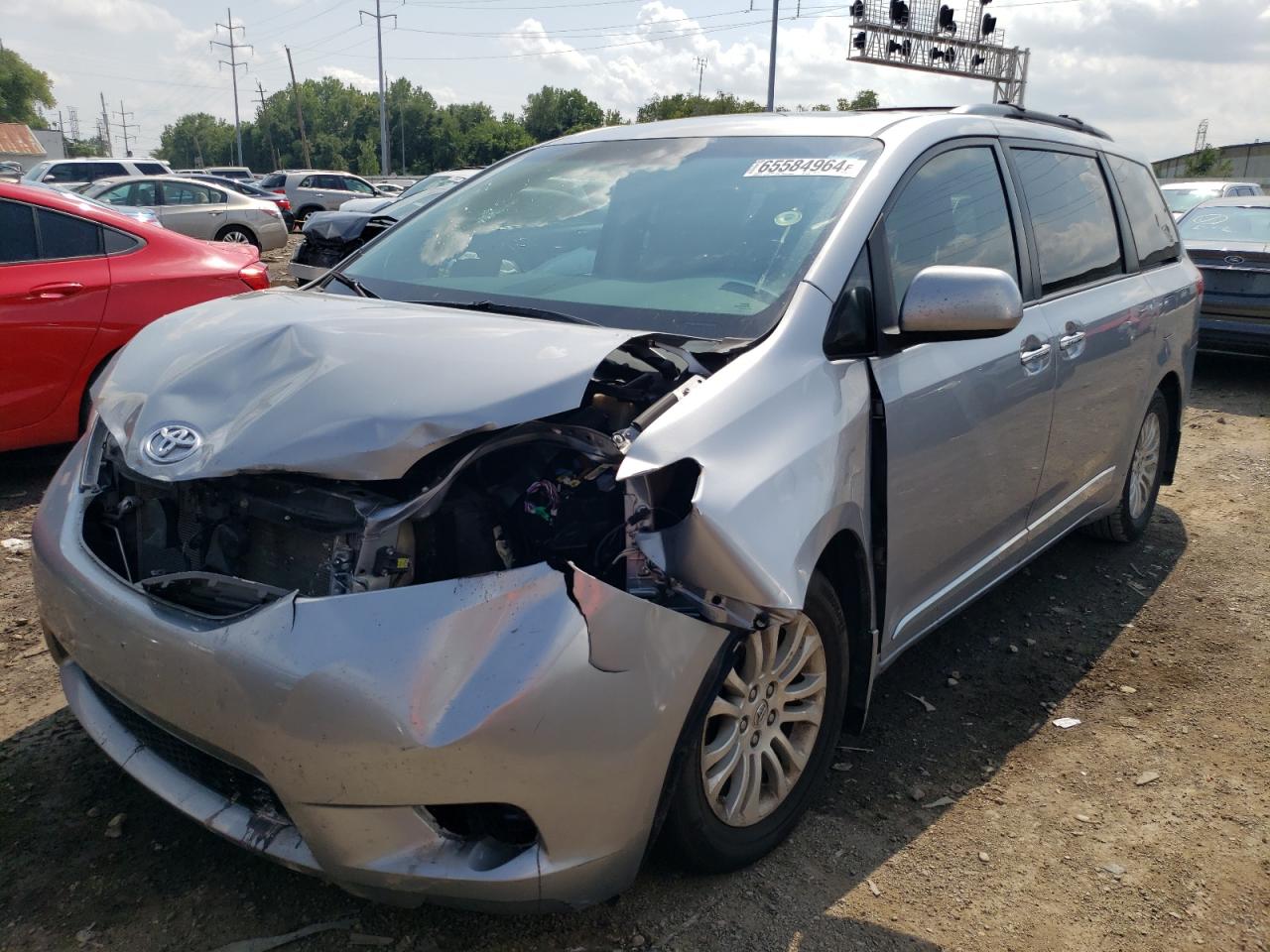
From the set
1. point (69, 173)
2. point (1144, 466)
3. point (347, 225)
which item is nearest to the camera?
point (1144, 466)

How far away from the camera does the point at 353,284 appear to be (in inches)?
125

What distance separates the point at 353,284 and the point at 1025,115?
8.37 feet

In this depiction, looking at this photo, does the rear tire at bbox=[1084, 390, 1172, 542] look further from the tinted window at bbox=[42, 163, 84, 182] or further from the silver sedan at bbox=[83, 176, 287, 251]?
the tinted window at bbox=[42, 163, 84, 182]

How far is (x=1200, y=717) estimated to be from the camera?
11.3ft

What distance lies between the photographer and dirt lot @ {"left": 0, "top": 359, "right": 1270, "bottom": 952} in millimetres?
2281

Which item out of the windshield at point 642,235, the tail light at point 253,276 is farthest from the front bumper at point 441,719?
the tail light at point 253,276

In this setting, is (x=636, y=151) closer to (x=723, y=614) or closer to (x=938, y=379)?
(x=938, y=379)

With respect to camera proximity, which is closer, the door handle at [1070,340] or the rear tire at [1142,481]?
the door handle at [1070,340]

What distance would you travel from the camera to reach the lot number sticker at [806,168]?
9.45 ft

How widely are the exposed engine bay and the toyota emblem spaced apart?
58 millimetres

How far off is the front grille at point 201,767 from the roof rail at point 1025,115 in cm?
294

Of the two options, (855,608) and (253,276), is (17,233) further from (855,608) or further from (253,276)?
(855,608)

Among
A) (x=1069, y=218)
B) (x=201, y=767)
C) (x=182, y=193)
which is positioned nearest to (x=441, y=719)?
(x=201, y=767)

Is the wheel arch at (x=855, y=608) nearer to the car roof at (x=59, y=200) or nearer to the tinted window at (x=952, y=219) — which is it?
the tinted window at (x=952, y=219)
